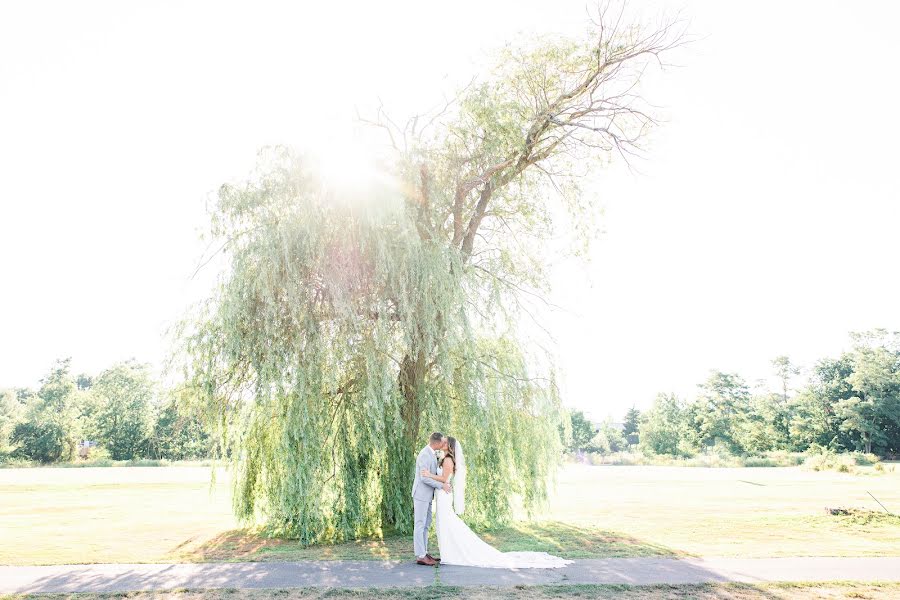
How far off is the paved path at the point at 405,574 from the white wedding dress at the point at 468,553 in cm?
23

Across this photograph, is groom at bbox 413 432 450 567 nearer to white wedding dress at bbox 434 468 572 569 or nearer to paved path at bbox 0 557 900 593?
white wedding dress at bbox 434 468 572 569

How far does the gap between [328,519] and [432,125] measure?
762 cm

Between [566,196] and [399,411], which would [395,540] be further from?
[566,196]

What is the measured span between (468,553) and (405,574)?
108cm

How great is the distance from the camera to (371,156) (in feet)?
37.1

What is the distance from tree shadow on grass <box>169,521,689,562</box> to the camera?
916 cm

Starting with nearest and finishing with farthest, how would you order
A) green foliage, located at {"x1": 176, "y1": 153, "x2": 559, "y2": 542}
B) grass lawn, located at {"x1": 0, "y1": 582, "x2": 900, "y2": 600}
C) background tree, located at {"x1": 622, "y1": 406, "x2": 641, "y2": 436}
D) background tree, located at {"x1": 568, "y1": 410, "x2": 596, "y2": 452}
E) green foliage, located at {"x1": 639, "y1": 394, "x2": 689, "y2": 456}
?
grass lawn, located at {"x1": 0, "y1": 582, "x2": 900, "y2": 600}
green foliage, located at {"x1": 176, "y1": 153, "x2": 559, "y2": 542}
green foliage, located at {"x1": 639, "y1": 394, "x2": 689, "y2": 456}
background tree, located at {"x1": 568, "y1": 410, "x2": 596, "y2": 452}
background tree, located at {"x1": 622, "y1": 406, "x2": 641, "y2": 436}

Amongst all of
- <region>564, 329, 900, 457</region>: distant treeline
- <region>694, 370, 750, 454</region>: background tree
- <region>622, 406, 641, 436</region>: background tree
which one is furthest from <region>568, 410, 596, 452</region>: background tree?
<region>694, 370, 750, 454</region>: background tree

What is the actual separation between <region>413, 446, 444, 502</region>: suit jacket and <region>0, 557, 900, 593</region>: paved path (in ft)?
3.02

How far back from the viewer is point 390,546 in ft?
32.7

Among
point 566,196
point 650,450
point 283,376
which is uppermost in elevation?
point 566,196

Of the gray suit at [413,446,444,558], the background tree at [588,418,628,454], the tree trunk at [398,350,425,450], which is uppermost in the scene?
the tree trunk at [398,350,425,450]

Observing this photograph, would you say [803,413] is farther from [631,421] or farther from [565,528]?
[565,528]

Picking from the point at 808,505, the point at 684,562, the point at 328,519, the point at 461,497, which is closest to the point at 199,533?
the point at 328,519
